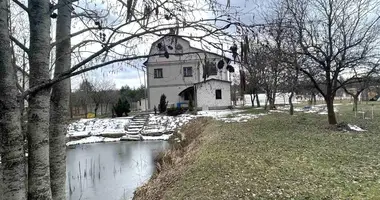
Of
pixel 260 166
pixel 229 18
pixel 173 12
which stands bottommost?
pixel 260 166

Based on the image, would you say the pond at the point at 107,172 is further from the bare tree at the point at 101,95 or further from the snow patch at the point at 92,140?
the bare tree at the point at 101,95

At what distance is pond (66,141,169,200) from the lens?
789 cm

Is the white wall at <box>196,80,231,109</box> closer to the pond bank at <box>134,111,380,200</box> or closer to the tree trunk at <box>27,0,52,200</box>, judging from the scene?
the pond bank at <box>134,111,380,200</box>

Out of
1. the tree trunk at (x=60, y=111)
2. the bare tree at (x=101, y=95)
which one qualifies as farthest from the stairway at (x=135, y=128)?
the tree trunk at (x=60, y=111)

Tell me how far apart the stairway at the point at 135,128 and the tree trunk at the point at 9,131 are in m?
16.6

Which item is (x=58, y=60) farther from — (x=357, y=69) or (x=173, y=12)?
(x=357, y=69)

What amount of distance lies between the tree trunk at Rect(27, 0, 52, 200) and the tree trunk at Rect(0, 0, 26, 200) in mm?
257

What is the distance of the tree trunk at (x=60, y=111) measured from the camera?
2695mm

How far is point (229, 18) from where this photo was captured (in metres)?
2.26

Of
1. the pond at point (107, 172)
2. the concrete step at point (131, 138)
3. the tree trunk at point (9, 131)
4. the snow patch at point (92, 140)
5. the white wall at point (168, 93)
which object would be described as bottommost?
the pond at point (107, 172)

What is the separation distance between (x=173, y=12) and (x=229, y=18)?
22.6 inches

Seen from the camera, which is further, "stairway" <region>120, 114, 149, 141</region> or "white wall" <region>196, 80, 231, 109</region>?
"white wall" <region>196, 80, 231, 109</region>


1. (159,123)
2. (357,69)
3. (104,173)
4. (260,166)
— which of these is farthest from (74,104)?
(260,166)

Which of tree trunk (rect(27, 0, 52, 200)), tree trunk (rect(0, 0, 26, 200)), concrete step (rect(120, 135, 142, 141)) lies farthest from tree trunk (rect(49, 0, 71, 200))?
concrete step (rect(120, 135, 142, 141))
